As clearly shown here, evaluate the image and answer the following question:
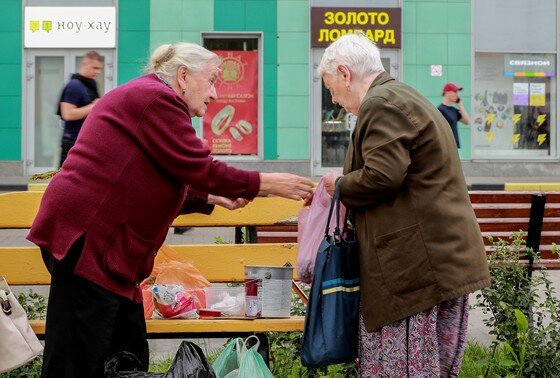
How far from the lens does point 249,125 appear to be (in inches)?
785

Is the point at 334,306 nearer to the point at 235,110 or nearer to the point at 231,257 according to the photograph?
the point at 231,257

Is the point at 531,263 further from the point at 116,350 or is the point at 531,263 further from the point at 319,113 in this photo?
the point at 319,113

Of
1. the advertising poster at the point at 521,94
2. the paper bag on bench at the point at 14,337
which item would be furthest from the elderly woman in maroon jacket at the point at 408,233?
the advertising poster at the point at 521,94

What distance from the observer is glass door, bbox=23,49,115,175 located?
1942cm

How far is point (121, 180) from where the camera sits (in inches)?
142

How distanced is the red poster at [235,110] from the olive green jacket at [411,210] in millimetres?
16200

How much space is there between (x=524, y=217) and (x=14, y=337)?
3469 millimetres

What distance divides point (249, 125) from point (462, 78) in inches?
177

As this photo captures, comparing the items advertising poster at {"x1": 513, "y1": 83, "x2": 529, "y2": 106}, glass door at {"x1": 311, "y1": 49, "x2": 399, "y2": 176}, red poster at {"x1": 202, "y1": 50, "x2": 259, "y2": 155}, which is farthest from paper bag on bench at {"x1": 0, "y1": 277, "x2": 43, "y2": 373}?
advertising poster at {"x1": 513, "y1": 83, "x2": 529, "y2": 106}

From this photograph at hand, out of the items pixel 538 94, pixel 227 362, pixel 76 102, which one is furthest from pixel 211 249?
pixel 538 94

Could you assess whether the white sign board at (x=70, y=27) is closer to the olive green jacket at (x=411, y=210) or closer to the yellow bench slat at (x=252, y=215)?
the yellow bench slat at (x=252, y=215)

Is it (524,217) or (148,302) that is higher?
(524,217)

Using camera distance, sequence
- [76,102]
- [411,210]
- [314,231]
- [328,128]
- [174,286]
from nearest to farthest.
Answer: [411,210], [314,231], [174,286], [76,102], [328,128]

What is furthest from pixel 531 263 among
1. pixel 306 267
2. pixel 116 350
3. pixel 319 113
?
pixel 319 113
